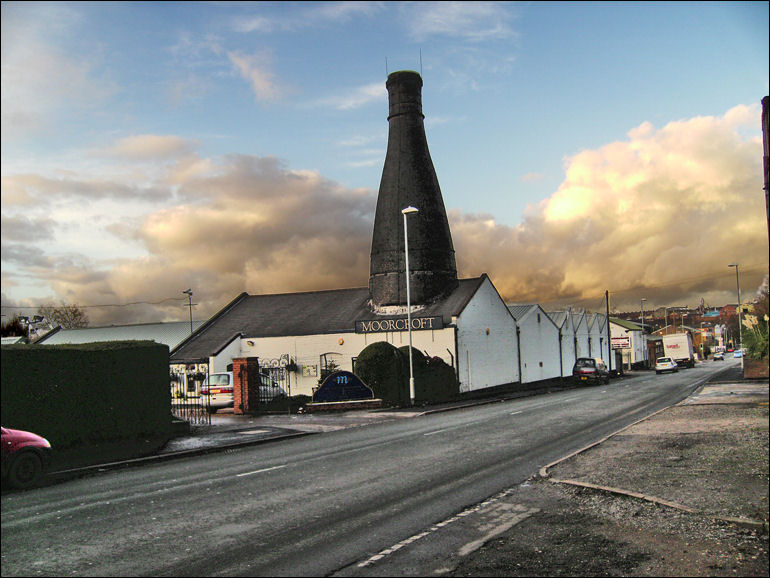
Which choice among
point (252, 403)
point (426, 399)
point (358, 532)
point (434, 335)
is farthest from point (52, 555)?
point (434, 335)

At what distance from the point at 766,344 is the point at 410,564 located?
4586mm

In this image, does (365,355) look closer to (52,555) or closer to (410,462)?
(410,462)

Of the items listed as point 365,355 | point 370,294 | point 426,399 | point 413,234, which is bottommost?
point 426,399

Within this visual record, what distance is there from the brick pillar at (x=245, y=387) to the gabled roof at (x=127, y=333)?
3016cm

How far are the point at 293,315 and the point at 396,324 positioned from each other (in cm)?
1010

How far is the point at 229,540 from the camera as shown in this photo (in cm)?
742

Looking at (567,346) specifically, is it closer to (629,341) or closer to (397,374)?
(397,374)

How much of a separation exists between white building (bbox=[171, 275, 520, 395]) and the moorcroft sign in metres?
0.06

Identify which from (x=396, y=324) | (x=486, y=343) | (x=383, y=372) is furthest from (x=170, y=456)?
(x=486, y=343)

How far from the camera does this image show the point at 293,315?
46.2 m

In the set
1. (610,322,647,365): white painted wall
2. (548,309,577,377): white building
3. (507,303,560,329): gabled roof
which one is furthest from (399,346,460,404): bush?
(610,322,647,365): white painted wall

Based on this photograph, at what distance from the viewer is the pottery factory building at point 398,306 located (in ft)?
134

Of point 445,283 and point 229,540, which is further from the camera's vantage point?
point 445,283

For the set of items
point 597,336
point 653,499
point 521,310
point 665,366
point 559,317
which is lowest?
point 665,366
